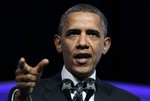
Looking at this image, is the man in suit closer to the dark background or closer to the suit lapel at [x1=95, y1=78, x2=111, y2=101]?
the suit lapel at [x1=95, y1=78, x2=111, y2=101]

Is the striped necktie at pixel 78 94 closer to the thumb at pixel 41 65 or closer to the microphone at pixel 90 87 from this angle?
the microphone at pixel 90 87

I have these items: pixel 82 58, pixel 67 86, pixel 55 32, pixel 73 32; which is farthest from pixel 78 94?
pixel 55 32

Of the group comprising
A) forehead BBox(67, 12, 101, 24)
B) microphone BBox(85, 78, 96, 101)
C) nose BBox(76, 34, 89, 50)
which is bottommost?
microphone BBox(85, 78, 96, 101)

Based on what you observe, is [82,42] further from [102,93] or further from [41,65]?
[41,65]

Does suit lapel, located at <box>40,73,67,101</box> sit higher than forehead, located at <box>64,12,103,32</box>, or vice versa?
forehead, located at <box>64,12,103,32</box>

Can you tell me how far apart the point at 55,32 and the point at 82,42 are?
5.10ft

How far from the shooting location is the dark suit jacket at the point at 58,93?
1.62 meters

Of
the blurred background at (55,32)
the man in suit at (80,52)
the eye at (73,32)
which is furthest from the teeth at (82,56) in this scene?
the blurred background at (55,32)

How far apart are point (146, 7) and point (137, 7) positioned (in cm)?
7

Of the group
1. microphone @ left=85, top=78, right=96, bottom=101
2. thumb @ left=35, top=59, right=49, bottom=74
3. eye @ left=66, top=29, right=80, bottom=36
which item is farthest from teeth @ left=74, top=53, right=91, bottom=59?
thumb @ left=35, top=59, right=49, bottom=74

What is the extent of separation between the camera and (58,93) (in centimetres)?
165

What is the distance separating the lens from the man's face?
161cm

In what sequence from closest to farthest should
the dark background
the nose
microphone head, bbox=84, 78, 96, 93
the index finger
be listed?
the index finger < microphone head, bbox=84, 78, 96, 93 < the nose < the dark background

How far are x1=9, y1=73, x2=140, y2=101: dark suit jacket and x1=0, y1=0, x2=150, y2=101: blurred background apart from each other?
1326 millimetres
